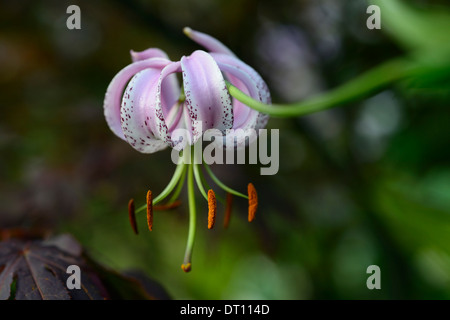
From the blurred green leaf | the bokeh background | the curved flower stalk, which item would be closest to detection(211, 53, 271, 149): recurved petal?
the curved flower stalk

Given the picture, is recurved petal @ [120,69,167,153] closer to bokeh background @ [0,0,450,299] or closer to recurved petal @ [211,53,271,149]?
recurved petal @ [211,53,271,149]

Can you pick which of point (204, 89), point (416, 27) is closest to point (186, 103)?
point (204, 89)

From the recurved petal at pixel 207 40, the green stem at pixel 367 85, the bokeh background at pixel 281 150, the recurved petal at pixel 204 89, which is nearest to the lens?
the green stem at pixel 367 85

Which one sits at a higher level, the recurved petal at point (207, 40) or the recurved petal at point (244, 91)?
the recurved petal at point (207, 40)

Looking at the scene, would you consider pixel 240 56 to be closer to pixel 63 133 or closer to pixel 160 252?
pixel 63 133

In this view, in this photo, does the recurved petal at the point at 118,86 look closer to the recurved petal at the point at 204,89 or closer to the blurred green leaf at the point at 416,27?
the recurved petal at the point at 204,89

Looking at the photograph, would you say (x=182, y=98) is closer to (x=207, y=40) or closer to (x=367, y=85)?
(x=207, y=40)

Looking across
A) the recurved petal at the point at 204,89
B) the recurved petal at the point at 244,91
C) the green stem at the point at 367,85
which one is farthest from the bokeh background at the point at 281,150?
the green stem at the point at 367,85

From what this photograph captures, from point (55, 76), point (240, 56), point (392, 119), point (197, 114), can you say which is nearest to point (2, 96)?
point (55, 76)
